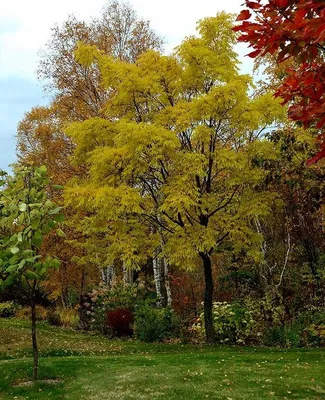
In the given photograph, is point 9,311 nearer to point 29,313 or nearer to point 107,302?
point 29,313

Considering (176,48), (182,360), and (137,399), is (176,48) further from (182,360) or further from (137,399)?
(137,399)

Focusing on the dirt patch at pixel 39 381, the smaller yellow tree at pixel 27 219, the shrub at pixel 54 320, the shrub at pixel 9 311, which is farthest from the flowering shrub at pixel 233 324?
the shrub at pixel 9 311

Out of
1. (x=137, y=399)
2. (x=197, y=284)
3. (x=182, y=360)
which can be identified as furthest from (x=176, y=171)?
(x=197, y=284)

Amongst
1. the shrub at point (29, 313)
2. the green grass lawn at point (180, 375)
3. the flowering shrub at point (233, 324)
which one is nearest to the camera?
the green grass lawn at point (180, 375)

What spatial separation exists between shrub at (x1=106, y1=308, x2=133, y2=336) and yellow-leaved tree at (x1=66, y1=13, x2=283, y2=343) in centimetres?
352

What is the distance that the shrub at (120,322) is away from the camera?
49.8 feet

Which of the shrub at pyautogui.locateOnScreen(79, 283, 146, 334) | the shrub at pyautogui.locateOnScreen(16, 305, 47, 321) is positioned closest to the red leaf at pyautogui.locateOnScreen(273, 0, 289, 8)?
the shrub at pyautogui.locateOnScreen(79, 283, 146, 334)

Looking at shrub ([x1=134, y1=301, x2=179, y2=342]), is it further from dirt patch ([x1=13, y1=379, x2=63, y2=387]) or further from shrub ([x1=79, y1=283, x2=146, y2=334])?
dirt patch ([x1=13, y1=379, x2=63, y2=387])

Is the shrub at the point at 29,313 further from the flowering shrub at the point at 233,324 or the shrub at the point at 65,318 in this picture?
the flowering shrub at the point at 233,324

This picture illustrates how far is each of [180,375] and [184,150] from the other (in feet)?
18.8

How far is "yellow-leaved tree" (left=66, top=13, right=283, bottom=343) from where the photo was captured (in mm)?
10820

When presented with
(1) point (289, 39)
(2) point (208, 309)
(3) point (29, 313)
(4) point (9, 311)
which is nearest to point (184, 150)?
(2) point (208, 309)

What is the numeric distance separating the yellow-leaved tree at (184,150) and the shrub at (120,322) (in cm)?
352

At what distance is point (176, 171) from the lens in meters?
11.6
